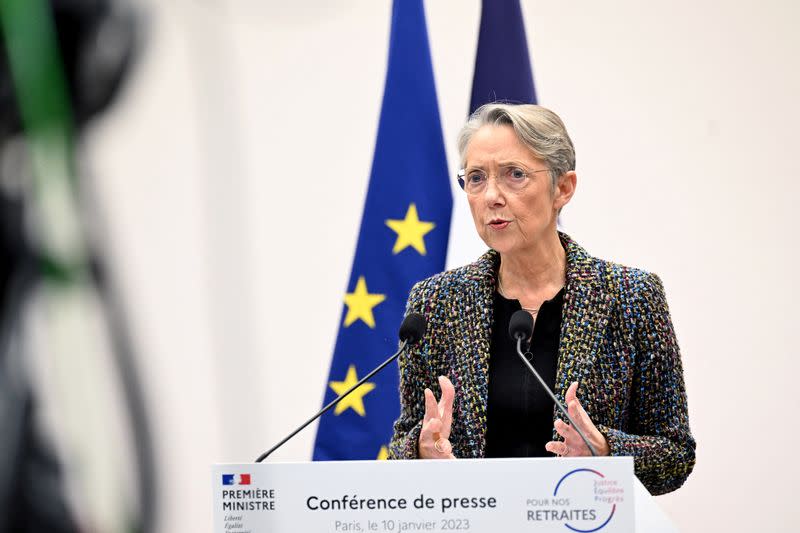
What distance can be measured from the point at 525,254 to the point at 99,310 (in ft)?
5.90

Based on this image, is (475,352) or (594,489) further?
(475,352)

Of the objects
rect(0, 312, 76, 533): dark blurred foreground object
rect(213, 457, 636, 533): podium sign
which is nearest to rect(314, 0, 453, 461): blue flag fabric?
rect(213, 457, 636, 533): podium sign

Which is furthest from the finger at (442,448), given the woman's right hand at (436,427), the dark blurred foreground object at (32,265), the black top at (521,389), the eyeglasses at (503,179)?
the dark blurred foreground object at (32,265)

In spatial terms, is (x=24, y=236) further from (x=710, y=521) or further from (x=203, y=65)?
(x=710, y=521)

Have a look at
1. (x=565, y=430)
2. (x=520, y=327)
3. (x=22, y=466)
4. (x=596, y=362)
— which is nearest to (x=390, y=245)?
(x=596, y=362)

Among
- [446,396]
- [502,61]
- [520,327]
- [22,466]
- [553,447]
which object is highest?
[502,61]

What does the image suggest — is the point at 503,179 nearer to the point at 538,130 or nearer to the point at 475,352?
the point at 538,130

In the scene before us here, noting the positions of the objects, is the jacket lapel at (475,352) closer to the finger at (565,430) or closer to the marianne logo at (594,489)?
the finger at (565,430)

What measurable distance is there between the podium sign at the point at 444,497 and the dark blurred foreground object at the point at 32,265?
983mm

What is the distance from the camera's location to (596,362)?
6.11 feet

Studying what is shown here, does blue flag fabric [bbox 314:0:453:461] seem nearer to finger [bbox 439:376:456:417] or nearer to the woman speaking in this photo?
the woman speaking

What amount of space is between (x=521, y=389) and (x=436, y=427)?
0.35 metres

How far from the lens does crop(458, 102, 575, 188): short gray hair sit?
6.55 ft

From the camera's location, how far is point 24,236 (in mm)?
248
